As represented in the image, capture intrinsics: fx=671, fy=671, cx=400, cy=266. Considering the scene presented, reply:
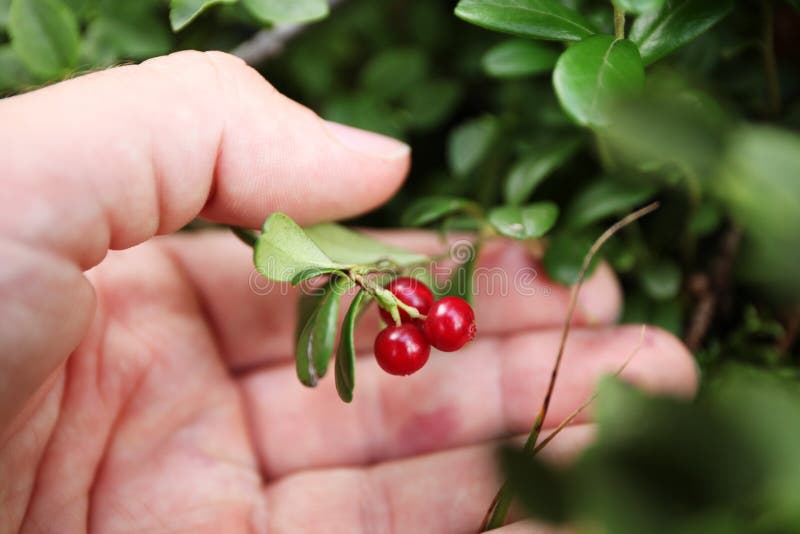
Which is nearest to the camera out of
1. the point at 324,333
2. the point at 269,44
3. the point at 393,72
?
the point at 324,333

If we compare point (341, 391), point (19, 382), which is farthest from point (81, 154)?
point (341, 391)

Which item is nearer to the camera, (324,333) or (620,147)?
(324,333)

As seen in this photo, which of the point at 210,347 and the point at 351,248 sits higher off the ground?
the point at 351,248

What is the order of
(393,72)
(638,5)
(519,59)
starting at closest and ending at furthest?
(638,5)
(519,59)
(393,72)

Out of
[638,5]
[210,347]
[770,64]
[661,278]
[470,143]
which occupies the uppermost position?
[638,5]

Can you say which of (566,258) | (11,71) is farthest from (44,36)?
(566,258)

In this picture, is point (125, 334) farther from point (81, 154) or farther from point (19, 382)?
point (81, 154)

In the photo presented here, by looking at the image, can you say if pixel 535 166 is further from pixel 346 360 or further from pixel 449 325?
pixel 346 360

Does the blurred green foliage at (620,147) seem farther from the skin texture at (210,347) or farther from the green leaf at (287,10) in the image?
the skin texture at (210,347)
